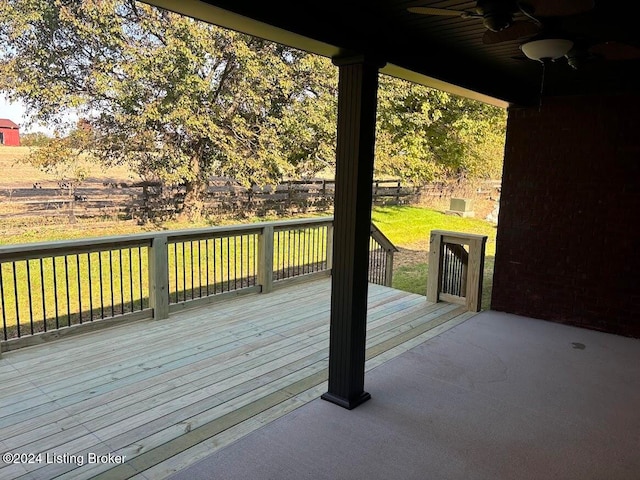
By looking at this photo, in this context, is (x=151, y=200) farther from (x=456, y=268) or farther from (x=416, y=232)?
(x=456, y=268)

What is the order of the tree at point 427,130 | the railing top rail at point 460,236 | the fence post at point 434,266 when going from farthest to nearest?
the tree at point 427,130 < the fence post at point 434,266 < the railing top rail at point 460,236

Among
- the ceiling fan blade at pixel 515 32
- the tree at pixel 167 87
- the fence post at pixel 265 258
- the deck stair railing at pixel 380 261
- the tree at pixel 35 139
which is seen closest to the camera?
the ceiling fan blade at pixel 515 32

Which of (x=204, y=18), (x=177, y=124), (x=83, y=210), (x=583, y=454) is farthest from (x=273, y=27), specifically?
(x=83, y=210)

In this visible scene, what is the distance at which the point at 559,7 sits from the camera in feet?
5.67

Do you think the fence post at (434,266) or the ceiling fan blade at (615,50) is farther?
the fence post at (434,266)

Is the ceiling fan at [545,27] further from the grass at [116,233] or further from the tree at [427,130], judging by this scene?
the tree at [427,130]

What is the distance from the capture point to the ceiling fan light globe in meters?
2.23

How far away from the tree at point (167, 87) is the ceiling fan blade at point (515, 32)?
803 cm

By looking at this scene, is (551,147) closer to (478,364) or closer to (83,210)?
(478,364)

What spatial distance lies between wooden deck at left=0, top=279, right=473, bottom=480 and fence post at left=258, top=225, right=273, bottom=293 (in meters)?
0.58

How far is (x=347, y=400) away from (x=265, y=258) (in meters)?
2.78

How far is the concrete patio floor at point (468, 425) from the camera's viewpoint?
2346 mm

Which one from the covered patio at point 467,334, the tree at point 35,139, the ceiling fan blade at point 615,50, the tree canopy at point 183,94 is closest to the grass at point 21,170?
the tree at point 35,139

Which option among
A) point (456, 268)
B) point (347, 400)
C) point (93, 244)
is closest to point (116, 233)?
point (93, 244)
